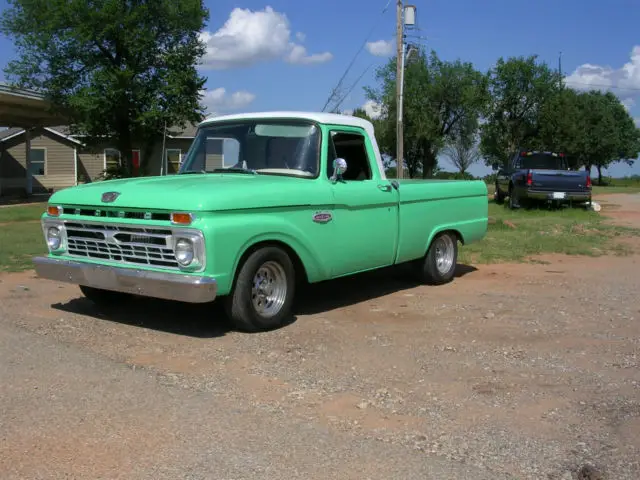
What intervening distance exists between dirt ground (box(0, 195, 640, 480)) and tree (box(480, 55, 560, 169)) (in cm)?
3566

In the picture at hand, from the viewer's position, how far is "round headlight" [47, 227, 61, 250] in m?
6.42

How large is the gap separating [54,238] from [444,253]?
4808 millimetres

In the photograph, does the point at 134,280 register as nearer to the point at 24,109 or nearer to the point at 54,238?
the point at 54,238

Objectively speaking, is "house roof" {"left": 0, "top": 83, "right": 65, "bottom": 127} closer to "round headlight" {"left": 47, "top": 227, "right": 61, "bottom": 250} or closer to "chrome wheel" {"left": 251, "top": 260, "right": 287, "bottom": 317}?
"round headlight" {"left": 47, "top": 227, "right": 61, "bottom": 250}

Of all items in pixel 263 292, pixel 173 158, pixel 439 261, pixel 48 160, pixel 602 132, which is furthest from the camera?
pixel 602 132

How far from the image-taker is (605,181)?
63000mm

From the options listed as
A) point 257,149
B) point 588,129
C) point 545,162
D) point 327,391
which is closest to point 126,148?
point 545,162

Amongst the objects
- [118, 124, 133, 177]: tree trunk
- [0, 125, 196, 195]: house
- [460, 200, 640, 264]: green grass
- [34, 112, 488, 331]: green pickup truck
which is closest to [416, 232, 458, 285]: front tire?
[34, 112, 488, 331]: green pickup truck

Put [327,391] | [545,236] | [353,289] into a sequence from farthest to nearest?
[545,236] < [353,289] < [327,391]

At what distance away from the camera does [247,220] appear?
566cm

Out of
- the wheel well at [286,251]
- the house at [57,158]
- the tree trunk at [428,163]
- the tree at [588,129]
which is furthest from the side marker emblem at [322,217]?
the tree trunk at [428,163]

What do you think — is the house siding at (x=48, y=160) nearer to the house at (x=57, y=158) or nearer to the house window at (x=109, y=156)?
the house at (x=57, y=158)

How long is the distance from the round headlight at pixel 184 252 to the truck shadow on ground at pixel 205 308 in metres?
0.79

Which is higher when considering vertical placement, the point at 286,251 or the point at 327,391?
the point at 286,251
